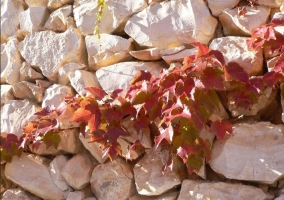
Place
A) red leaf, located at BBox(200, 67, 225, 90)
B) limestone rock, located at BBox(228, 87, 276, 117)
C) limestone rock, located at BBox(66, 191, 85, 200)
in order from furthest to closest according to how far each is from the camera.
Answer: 1. limestone rock, located at BBox(66, 191, 85, 200)
2. limestone rock, located at BBox(228, 87, 276, 117)
3. red leaf, located at BBox(200, 67, 225, 90)

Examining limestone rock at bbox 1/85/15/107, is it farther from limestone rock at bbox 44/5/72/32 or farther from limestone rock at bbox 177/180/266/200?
limestone rock at bbox 177/180/266/200

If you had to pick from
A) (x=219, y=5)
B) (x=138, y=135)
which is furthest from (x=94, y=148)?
(x=219, y=5)

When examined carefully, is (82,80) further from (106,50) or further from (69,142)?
(69,142)

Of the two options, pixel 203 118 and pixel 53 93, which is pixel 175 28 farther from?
pixel 53 93

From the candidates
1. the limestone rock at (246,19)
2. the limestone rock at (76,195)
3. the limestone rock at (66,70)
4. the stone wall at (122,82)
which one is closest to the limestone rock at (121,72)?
the stone wall at (122,82)

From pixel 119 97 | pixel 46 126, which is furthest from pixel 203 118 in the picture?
pixel 46 126

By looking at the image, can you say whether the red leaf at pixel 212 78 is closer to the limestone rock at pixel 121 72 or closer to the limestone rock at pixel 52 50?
A: the limestone rock at pixel 121 72

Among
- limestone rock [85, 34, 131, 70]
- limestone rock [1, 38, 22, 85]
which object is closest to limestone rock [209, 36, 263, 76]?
limestone rock [85, 34, 131, 70]
